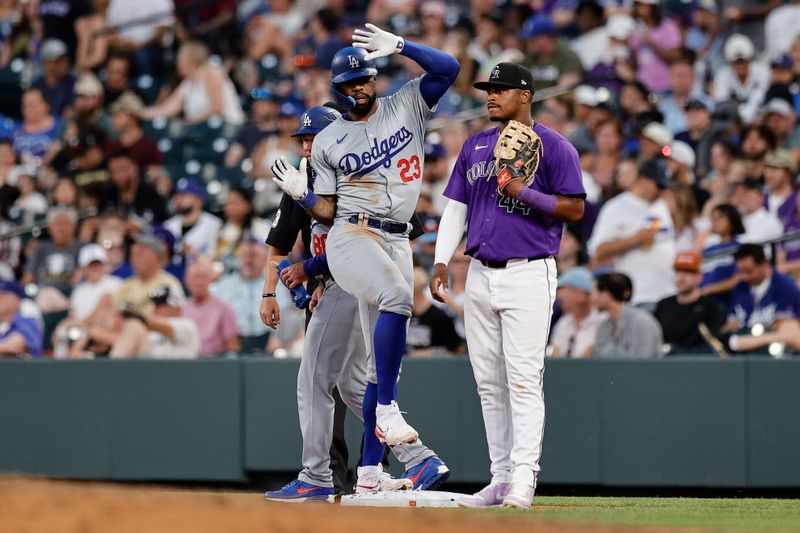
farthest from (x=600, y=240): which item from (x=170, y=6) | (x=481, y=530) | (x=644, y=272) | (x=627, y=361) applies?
(x=170, y=6)

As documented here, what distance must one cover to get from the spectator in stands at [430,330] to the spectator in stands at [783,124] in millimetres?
3511

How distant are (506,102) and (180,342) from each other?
4.41 m

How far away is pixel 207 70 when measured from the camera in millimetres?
14867

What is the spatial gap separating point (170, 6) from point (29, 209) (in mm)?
3821

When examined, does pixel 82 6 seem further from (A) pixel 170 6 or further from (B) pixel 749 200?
(B) pixel 749 200

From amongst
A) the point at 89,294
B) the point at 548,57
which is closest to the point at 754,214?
the point at 548,57

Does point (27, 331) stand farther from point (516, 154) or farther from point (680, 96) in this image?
point (680, 96)

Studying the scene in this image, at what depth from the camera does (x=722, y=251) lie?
9.83 m

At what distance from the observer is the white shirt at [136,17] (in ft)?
52.2

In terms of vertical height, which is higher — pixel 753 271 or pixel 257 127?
pixel 257 127

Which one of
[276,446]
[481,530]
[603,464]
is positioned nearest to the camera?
[481,530]

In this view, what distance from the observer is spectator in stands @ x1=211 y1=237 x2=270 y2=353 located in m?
10.1

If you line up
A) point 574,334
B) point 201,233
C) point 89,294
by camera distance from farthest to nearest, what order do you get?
1. point 201,233
2. point 89,294
3. point 574,334

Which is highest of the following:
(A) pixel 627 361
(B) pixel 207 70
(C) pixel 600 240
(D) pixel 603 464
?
(B) pixel 207 70
